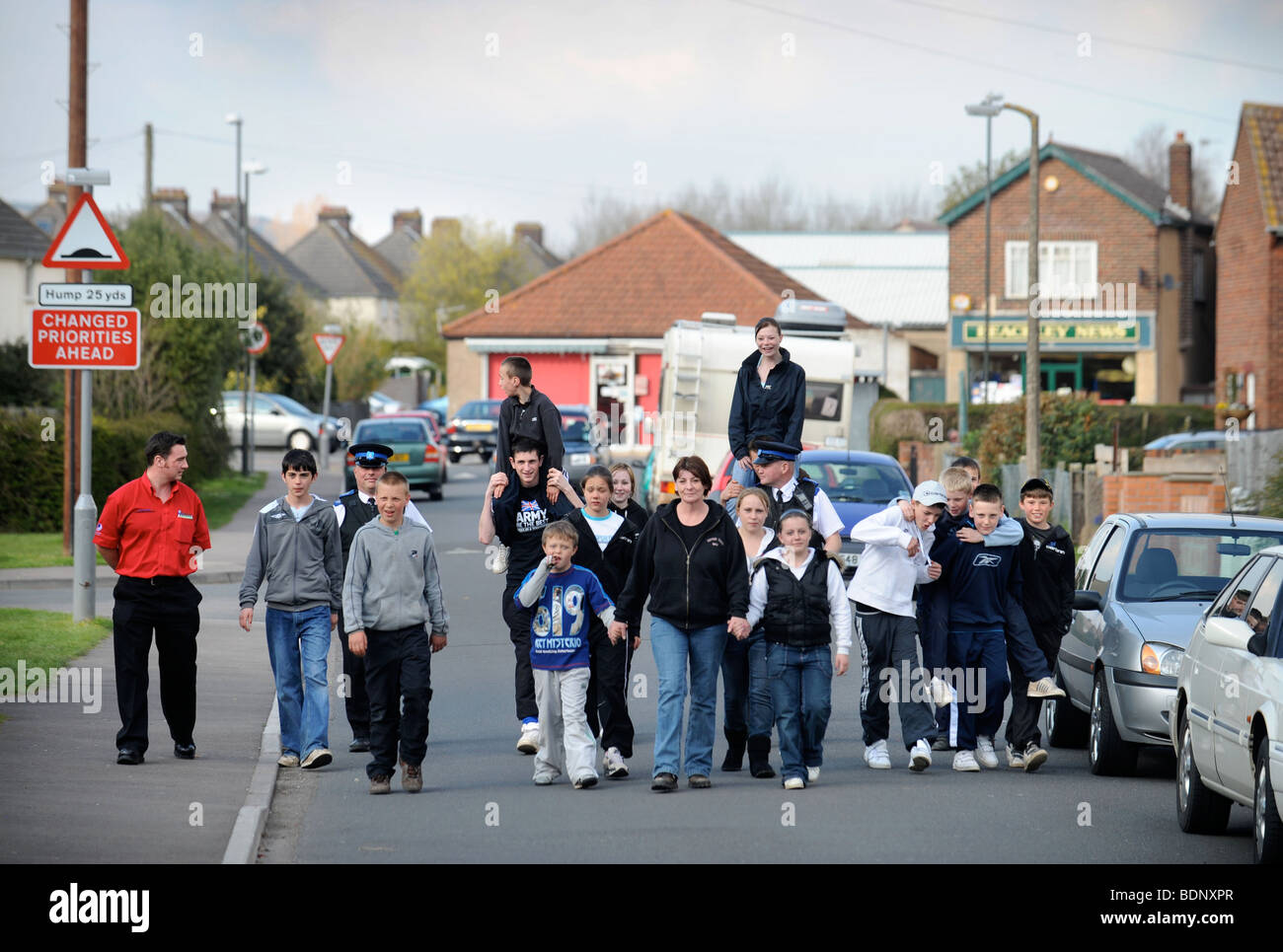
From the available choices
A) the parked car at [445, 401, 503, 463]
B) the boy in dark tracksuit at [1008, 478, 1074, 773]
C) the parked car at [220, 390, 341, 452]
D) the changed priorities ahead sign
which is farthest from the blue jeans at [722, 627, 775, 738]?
the parked car at [220, 390, 341, 452]

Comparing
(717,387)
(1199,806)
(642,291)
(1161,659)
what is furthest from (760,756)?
(642,291)

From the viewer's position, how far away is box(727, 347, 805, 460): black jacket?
12.6 metres

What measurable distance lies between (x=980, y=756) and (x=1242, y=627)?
9.39ft

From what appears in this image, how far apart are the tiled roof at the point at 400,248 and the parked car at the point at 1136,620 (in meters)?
108

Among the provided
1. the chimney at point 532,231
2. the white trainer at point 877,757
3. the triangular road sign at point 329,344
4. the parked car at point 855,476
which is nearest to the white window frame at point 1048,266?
the triangular road sign at point 329,344

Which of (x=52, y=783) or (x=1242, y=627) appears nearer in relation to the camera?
(x=1242, y=627)

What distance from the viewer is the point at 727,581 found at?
9648mm

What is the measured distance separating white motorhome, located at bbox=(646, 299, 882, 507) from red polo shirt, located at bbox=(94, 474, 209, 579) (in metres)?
14.8

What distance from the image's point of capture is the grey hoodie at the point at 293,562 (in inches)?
399

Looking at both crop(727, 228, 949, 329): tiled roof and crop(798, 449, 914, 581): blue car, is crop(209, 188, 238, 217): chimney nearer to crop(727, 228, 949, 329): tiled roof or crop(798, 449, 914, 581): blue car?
crop(727, 228, 949, 329): tiled roof

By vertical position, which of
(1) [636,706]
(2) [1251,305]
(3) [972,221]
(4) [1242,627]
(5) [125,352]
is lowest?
(1) [636,706]

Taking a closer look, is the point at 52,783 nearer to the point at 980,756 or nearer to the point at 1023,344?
the point at 980,756

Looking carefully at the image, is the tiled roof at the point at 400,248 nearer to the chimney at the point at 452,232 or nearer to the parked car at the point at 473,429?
the chimney at the point at 452,232

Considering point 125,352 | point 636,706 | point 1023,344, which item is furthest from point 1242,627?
point 1023,344
